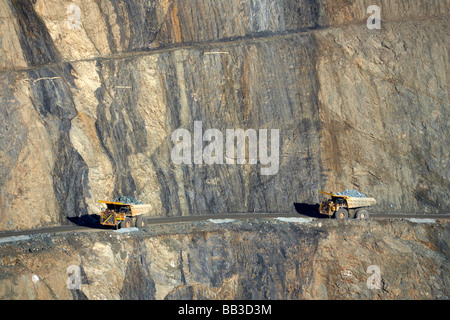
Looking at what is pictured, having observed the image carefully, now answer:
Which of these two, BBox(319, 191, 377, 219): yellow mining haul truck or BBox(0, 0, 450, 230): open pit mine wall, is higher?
BBox(0, 0, 450, 230): open pit mine wall

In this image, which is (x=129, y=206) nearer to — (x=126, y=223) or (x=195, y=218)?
(x=126, y=223)

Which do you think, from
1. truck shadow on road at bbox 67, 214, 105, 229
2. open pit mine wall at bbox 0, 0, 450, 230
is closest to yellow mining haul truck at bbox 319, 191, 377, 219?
open pit mine wall at bbox 0, 0, 450, 230

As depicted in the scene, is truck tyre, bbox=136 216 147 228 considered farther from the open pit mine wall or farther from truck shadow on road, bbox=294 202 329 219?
truck shadow on road, bbox=294 202 329 219

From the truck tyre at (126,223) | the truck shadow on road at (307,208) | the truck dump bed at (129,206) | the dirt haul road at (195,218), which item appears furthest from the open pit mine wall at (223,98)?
the truck tyre at (126,223)

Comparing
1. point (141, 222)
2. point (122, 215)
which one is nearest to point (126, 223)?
point (122, 215)

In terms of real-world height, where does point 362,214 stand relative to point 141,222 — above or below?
below

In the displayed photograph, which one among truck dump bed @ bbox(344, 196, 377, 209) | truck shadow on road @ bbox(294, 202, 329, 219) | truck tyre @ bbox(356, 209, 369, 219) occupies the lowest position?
truck tyre @ bbox(356, 209, 369, 219)
